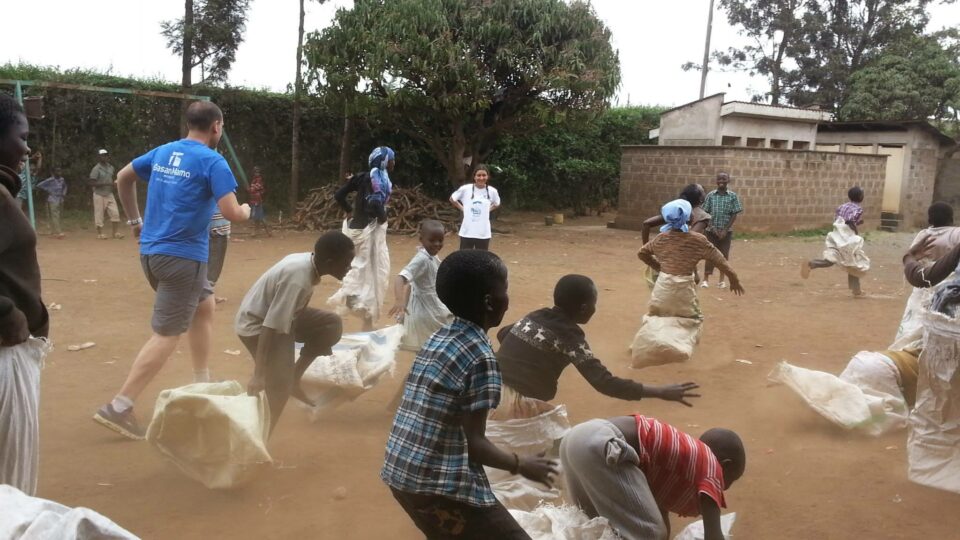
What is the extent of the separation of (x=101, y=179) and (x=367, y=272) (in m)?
8.73

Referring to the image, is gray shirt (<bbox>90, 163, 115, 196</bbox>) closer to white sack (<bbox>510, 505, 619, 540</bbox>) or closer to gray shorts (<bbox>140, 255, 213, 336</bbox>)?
gray shorts (<bbox>140, 255, 213, 336</bbox>)

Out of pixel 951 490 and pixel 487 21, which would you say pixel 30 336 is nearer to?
pixel 951 490

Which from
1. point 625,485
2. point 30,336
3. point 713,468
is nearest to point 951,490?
point 713,468

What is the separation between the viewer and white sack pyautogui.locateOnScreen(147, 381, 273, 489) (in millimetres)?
3586

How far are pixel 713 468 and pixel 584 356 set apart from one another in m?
0.77

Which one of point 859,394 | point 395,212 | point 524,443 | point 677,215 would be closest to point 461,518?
point 524,443

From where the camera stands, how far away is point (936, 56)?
2352 cm

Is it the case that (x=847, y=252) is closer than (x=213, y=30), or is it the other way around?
(x=847, y=252)

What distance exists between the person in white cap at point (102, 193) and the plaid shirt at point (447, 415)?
43.4 ft

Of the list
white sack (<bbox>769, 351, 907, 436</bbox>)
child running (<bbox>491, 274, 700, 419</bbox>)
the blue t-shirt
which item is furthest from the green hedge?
child running (<bbox>491, 274, 700, 419</bbox>)

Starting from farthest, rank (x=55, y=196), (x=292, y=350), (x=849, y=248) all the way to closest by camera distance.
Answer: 1. (x=55, y=196)
2. (x=849, y=248)
3. (x=292, y=350)

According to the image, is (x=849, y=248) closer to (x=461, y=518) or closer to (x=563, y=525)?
(x=563, y=525)

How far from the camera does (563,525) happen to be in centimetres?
311

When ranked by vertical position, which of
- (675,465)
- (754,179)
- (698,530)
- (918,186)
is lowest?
(698,530)
